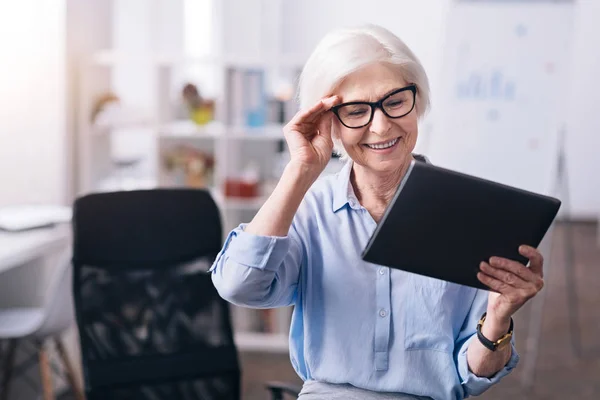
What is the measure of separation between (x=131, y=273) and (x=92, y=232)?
0.16m

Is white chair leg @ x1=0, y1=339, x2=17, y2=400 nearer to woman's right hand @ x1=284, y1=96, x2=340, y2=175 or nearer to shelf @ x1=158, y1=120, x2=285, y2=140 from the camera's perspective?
shelf @ x1=158, y1=120, x2=285, y2=140

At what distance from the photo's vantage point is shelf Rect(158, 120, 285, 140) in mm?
4336


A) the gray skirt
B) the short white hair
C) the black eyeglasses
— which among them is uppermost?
the short white hair

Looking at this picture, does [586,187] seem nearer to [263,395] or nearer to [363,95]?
[263,395]

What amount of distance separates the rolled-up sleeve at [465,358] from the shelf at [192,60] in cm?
277

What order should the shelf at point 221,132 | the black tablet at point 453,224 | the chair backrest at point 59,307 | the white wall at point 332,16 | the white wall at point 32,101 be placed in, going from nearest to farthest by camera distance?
the black tablet at point 453,224
the chair backrest at point 59,307
the white wall at point 32,101
the shelf at point 221,132
the white wall at point 332,16

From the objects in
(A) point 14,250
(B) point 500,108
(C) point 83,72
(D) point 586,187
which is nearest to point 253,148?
(C) point 83,72

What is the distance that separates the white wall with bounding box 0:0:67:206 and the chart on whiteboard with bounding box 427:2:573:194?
1.83 metres

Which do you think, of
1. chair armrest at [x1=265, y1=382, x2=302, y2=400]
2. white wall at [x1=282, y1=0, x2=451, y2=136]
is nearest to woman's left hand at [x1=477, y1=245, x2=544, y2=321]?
chair armrest at [x1=265, y1=382, x2=302, y2=400]

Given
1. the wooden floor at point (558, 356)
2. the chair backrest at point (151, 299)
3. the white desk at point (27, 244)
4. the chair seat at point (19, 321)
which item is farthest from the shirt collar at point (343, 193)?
the wooden floor at point (558, 356)

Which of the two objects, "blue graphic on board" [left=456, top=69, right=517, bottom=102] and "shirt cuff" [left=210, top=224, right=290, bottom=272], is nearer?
"shirt cuff" [left=210, top=224, right=290, bottom=272]

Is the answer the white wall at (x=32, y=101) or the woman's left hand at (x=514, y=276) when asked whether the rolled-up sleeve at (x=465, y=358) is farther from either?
the white wall at (x=32, y=101)

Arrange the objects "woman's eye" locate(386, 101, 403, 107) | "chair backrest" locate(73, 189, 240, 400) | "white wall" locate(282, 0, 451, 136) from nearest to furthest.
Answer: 1. "woman's eye" locate(386, 101, 403, 107)
2. "chair backrest" locate(73, 189, 240, 400)
3. "white wall" locate(282, 0, 451, 136)

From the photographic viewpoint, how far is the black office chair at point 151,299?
2139 mm
